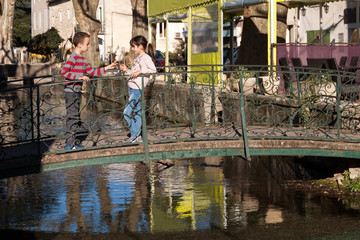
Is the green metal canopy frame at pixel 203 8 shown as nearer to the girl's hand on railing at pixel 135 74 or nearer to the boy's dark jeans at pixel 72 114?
the girl's hand on railing at pixel 135 74

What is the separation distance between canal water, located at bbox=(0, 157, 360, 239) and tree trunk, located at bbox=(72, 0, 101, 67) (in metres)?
20.7

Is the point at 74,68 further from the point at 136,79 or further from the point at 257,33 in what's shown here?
the point at 257,33

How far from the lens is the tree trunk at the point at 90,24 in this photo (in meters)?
34.2

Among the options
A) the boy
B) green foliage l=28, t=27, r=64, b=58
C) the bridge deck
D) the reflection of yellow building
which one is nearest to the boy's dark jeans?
the boy

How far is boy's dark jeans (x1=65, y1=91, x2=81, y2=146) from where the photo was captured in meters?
9.87

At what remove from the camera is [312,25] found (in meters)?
35.9

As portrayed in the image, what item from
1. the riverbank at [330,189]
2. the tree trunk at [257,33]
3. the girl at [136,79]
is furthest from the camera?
the tree trunk at [257,33]

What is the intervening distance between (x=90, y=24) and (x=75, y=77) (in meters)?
25.9

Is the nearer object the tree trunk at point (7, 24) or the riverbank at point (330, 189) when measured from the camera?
the riverbank at point (330, 189)

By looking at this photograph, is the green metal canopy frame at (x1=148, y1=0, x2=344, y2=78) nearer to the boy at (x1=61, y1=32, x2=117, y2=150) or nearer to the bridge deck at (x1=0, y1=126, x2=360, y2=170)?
the bridge deck at (x1=0, y1=126, x2=360, y2=170)

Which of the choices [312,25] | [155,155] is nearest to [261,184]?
[155,155]

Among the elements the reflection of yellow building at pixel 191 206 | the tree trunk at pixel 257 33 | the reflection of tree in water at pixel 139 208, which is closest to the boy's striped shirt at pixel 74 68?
the reflection of tree in water at pixel 139 208

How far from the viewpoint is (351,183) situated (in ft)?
38.8

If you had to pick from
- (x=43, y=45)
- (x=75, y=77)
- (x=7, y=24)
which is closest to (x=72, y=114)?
(x=75, y=77)
